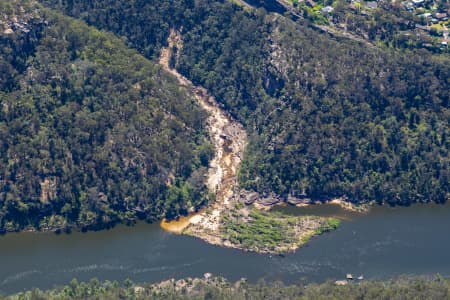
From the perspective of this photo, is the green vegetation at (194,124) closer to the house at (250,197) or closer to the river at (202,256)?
the house at (250,197)

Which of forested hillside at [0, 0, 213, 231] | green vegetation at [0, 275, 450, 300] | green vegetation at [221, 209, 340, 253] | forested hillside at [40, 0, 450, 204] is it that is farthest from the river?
forested hillside at [40, 0, 450, 204]

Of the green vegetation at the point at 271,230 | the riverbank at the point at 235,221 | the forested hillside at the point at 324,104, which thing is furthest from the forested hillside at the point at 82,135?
the forested hillside at the point at 324,104

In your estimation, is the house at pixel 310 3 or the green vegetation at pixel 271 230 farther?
the house at pixel 310 3

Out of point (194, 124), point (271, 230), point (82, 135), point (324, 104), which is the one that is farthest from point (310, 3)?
point (82, 135)

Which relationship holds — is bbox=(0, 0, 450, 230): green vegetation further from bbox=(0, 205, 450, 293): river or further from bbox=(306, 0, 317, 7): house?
bbox=(306, 0, 317, 7): house

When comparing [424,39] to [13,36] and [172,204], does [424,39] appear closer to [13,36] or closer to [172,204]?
[172,204]
